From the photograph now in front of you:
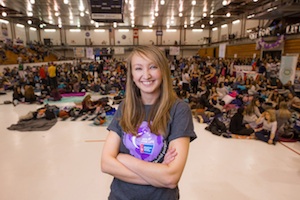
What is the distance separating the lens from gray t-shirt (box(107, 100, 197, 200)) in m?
1.22

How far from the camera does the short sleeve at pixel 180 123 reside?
48.6 inches

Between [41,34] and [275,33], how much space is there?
30412 millimetres

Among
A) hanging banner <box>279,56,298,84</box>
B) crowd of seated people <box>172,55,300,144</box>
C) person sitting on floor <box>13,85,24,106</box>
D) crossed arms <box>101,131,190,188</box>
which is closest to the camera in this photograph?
crossed arms <box>101,131,190,188</box>

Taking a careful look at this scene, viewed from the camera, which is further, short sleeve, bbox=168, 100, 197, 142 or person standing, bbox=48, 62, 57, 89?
person standing, bbox=48, 62, 57, 89

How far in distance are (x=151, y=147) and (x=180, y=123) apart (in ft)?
0.73

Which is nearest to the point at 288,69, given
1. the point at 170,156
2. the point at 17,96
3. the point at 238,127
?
the point at 238,127

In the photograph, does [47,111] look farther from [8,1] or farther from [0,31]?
[0,31]

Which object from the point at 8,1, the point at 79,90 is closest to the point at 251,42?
the point at 79,90

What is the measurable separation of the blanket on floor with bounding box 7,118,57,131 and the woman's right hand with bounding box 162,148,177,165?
219 inches

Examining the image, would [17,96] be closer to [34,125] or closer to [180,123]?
[34,125]

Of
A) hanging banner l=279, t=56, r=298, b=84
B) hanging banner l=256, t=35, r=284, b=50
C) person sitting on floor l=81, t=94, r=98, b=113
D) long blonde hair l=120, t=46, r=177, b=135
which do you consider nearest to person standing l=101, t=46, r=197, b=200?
long blonde hair l=120, t=46, r=177, b=135

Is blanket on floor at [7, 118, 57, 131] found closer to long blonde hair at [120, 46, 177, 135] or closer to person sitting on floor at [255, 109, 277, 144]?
long blonde hair at [120, 46, 177, 135]

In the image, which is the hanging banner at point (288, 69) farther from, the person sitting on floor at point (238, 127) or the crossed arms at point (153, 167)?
the crossed arms at point (153, 167)

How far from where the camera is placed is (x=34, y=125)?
6.17m
